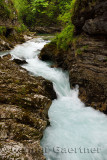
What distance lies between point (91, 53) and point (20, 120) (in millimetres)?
4539

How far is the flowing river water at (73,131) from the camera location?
13.4 ft

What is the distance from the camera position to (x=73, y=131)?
5.05 m

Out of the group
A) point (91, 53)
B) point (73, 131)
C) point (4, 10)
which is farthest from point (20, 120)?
point (4, 10)

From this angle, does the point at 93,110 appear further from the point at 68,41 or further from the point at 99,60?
the point at 68,41

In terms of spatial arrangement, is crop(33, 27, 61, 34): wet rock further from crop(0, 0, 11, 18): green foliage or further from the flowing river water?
the flowing river water

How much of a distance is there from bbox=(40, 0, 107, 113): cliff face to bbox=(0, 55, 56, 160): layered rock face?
292cm

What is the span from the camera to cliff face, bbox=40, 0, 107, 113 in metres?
5.35

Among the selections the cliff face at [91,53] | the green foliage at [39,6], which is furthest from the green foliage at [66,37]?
the green foliage at [39,6]

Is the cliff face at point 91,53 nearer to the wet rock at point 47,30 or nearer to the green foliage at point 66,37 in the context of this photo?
the green foliage at point 66,37

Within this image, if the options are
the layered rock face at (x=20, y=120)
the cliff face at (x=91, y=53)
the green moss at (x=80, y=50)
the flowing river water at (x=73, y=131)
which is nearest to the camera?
the layered rock face at (x=20, y=120)

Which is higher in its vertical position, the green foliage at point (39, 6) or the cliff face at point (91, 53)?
the green foliage at point (39, 6)

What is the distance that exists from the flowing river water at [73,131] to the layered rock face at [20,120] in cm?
127

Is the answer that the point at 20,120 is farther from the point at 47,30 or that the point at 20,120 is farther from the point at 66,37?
the point at 47,30

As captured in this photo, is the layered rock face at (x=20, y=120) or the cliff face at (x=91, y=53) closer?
the layered rock face at (x=20, y=120)
